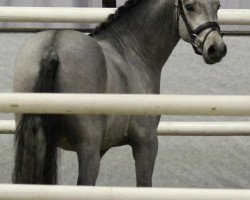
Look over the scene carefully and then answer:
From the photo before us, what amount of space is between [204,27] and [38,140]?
881 mm

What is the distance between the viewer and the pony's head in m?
A: 3.52

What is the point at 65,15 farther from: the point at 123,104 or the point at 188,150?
the point at 123,104

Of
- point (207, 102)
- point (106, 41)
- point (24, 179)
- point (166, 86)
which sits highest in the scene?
point (207, 102)

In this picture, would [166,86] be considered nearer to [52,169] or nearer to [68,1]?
[68,1]

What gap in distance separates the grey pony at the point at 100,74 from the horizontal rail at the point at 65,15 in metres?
0.22

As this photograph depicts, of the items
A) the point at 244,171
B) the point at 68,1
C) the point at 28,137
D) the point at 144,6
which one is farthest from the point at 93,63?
the point at 68,1

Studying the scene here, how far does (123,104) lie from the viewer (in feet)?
7.63

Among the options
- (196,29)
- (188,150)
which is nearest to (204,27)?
(196,29)

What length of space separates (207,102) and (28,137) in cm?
106

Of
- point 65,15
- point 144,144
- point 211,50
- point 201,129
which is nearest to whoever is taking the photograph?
point 211,50

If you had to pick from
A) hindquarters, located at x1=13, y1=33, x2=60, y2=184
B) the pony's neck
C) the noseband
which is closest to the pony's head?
the noseband

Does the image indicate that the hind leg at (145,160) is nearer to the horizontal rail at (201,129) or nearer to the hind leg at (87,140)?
the hind leg at (87,140)

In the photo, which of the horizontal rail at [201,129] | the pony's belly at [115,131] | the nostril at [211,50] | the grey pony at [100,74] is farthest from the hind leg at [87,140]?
the horizontal rail at [201,129]

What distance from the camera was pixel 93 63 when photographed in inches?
133
